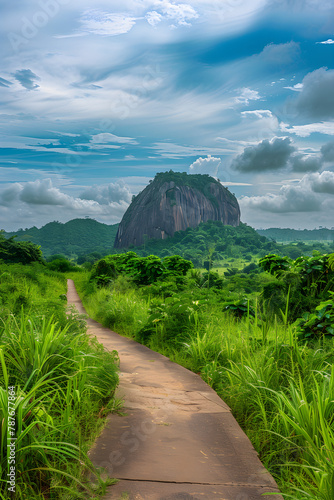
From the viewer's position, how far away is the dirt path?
2371 mm

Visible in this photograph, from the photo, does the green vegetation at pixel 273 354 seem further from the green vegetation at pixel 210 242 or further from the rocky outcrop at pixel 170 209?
the rocky outcrop at pixel 170 209

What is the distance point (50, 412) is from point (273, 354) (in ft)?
7.64

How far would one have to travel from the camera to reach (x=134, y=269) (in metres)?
14.5

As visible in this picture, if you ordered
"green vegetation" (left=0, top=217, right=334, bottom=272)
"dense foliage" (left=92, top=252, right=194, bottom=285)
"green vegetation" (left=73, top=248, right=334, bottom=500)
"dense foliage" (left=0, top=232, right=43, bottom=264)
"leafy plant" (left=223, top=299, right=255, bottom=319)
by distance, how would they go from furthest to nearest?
"green vegetation" (left=0, top=217, right=334, bottom=272), "dense foliage" (left=0, top=232, right=43, bottom=264), "dense foliage" (left=92, top=252, right=194, bottom=285), "leafy plant" (left=223, top=299, right=255, bottom=319), "green vegetation" (left=73, top=248, right=334, bottom=500)

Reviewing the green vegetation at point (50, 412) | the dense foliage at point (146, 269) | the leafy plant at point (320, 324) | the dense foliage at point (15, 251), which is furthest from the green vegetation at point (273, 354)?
the dense foliage at point (15, 251)

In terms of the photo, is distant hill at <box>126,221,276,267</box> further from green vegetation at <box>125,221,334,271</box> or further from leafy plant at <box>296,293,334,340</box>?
leafy plant at <box>296,293,334,340</box>

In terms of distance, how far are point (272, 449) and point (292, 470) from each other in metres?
0.27

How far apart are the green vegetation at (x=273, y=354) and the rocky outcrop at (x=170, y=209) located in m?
97.5

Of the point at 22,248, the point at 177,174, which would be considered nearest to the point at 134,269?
the point at 22,248

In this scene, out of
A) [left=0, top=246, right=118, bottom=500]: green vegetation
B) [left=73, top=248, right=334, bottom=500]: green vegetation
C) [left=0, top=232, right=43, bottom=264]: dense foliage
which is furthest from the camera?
[left=0, top=232, right=43, bottom=264]: dense foliage

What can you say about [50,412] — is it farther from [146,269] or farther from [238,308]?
[146,269]

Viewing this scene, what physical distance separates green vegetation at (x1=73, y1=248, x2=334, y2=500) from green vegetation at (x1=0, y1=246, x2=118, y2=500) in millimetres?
1280

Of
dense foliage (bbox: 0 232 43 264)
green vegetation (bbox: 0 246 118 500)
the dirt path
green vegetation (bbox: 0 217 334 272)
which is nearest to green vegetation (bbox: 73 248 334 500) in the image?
the dirt path

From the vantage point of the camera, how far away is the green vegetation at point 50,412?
2.27 metres
